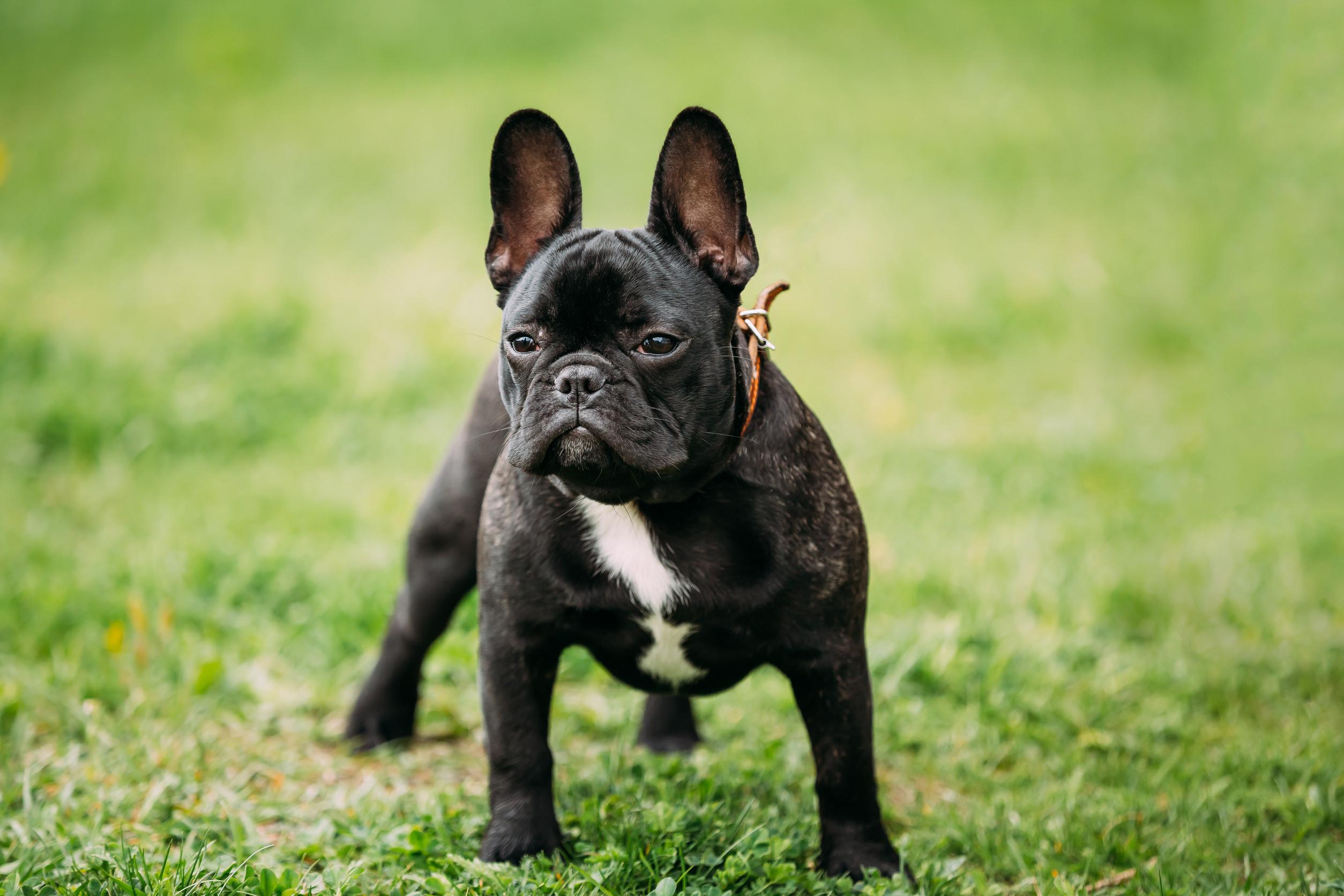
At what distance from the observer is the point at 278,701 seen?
4.66 m

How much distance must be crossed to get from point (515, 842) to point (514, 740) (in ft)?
0.85

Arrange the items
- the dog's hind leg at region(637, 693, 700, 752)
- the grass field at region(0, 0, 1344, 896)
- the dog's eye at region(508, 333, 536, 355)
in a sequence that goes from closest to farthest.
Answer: the dog's eye at region(508, 333, 536, 355) → the grass field at region(0, 0, 1344, 896) → the dog's hind leg at region(637, 693, 700, 752)

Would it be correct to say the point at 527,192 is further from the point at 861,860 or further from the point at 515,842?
the point at 861,860

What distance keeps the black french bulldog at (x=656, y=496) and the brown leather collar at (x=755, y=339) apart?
2cm

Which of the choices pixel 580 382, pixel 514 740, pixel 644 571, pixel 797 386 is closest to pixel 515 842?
pixel 514 740

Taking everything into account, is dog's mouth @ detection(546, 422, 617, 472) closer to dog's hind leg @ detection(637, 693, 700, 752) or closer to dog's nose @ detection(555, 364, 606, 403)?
dog's nose @ detection(555, 364, 606, 403)

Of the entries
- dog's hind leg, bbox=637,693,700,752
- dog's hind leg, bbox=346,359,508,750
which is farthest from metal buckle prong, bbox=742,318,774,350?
dog's hind leg, bbox=637,693,700,752

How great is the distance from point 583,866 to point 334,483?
13.8 feet

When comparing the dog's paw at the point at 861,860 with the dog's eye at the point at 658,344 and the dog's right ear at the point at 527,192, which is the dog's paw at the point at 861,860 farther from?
the dog's right ear at the point at 527,192

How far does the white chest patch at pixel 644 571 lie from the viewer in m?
3.03

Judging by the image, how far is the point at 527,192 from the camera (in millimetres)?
3176

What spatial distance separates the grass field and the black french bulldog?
0.38 m

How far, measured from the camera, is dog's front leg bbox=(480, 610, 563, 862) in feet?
10.5

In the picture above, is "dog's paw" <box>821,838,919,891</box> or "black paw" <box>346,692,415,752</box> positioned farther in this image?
"black paw" <box>346,692,415,752</box>
